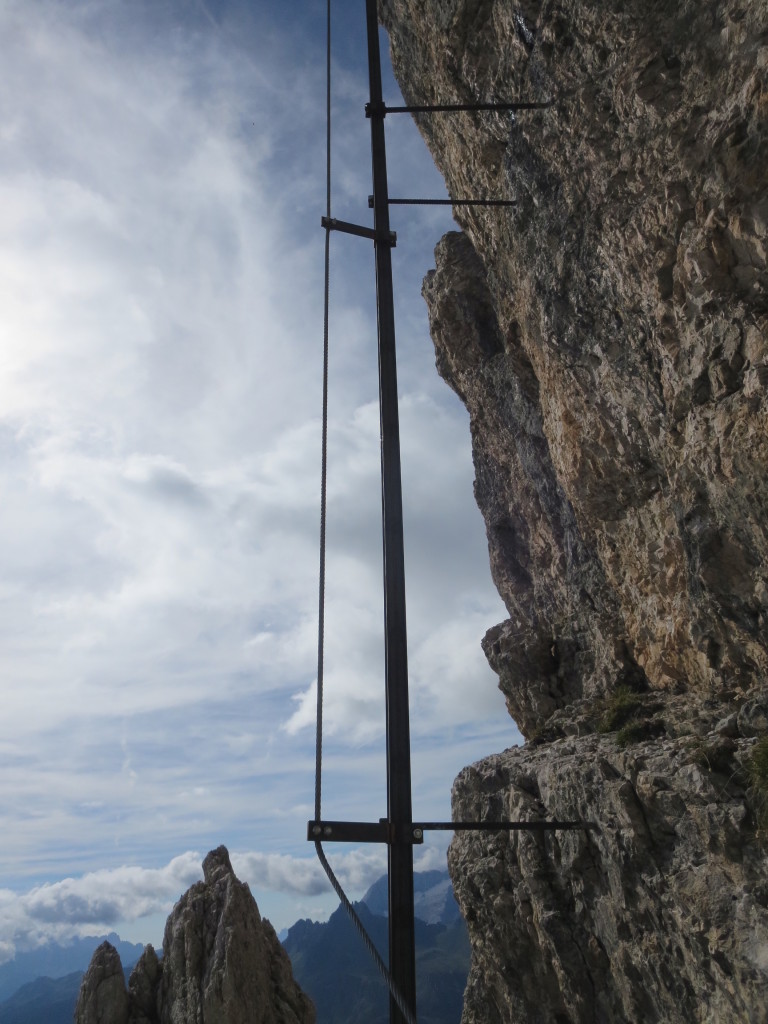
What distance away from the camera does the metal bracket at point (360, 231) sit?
27.4ft

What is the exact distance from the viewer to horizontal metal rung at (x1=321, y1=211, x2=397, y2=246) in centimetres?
835

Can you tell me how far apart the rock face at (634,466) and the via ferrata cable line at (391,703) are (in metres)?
6.85

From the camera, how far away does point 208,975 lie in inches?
1172

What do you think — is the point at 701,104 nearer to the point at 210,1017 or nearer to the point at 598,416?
the point at 598,416

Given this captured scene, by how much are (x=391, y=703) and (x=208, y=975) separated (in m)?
31.1

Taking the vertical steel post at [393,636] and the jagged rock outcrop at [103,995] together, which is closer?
the vertical steel post at [393,636]

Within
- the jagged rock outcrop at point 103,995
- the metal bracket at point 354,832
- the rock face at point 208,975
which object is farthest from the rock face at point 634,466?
the jagged rock outcrop at point 103,995

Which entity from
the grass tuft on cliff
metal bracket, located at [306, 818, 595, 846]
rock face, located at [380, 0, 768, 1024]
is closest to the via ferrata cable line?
metal bracket, located at [306, 818, 595, 846]

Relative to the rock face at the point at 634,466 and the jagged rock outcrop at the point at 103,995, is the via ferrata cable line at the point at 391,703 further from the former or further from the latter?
the jagged rock outcrop at the point at 103,995

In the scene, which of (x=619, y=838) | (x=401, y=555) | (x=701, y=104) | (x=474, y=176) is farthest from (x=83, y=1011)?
(x=701, y=104)

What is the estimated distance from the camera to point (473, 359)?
30.6 meters

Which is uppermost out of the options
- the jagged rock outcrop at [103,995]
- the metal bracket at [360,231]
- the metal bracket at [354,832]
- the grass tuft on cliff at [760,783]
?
the metal bracket at [360,231]

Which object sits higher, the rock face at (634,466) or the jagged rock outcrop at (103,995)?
the rock face at (634,466)

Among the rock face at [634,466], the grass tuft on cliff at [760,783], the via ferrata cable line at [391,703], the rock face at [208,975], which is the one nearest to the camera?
the via ferrata cable line at [391,703]
